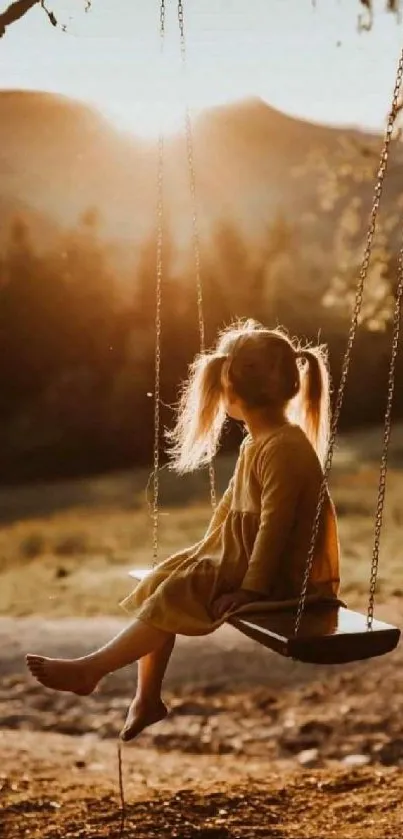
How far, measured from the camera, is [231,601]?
227 cm

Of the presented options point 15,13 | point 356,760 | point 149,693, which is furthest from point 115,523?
point 149,693

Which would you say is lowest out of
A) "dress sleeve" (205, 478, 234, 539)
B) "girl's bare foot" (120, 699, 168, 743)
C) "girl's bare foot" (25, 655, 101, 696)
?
"girl's bare foot" (120, 699, 168, 743)

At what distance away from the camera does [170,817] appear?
3.55 m

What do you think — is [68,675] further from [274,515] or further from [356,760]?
[356,760]

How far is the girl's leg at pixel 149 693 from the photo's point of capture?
2.46 meters

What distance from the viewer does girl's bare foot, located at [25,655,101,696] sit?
2363mm

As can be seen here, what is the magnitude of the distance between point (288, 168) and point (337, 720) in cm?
663

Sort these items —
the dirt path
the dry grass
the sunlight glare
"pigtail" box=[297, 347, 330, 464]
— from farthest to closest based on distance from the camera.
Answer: the dry grass, the sunlight glare, the dirt path, "pigtail" box=[297, 347, 330, 464]

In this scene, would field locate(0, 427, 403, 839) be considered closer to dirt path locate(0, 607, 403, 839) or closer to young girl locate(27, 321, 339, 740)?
dirt path locate(0, 607, 403, 839)

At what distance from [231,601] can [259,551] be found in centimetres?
12

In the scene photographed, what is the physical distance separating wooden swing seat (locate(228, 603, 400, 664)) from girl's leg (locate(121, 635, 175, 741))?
0.34 metres

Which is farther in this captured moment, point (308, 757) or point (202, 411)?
point (308, 757)

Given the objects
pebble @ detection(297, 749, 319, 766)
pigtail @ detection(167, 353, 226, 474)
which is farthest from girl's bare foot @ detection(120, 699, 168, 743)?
pebble @ detection(297, 749, 319, 766)

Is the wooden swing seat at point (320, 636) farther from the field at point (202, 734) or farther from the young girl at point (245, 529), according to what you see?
the field at point (202, 734)
